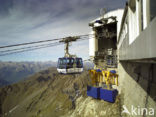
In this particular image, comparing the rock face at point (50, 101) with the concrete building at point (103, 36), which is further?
the concrete building at point (103, 36)

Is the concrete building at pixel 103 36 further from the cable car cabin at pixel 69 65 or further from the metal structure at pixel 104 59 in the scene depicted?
the cable car cabin at pixel 69 65

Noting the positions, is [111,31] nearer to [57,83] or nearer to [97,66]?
[97,66]

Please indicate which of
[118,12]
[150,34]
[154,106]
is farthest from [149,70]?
[118,12]

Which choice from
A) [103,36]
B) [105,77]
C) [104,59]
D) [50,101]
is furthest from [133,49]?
[50,101]

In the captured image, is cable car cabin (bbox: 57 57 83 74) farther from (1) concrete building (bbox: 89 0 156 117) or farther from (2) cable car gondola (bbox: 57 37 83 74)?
(1) concrete building (bbox: 89 0 156 117)

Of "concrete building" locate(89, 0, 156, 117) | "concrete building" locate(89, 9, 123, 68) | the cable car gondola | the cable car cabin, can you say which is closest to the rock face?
"concrete building" locate(89, 0, 156, 117)

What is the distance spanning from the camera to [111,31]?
20250 mm

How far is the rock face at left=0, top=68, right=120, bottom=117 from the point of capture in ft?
49.0

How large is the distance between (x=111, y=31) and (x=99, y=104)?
14.8m

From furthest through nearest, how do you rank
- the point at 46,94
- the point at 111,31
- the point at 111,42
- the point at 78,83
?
the point at 78,83 → the point at 46,94 → the point at 111,42 → the point at 111,31

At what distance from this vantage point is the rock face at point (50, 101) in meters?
14.9

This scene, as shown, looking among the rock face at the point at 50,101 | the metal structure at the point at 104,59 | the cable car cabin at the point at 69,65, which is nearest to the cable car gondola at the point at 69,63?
the cable car cabin at the point at 69,65

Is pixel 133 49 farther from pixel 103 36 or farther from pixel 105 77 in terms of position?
pixel 103 36

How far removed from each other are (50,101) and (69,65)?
151ft
